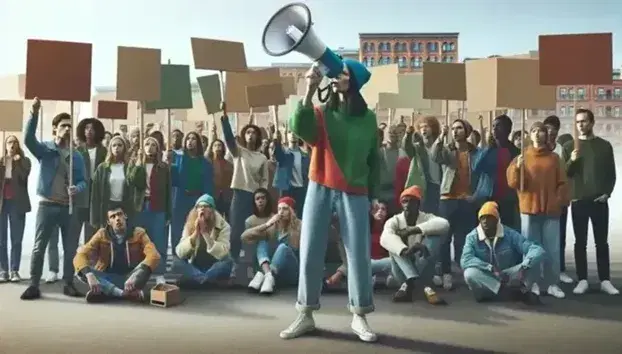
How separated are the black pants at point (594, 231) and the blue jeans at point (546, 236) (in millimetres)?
176

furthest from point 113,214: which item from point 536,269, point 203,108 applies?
point 536,269

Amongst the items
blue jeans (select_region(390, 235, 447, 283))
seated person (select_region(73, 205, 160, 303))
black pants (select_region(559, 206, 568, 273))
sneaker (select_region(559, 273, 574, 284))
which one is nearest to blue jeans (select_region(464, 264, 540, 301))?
blue jeans (select_region(390, 235, 447, 283))

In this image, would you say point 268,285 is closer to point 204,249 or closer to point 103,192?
point 204,249

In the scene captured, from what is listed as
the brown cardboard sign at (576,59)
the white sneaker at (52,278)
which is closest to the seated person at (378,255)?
the brown cardboard sign at (576,59)

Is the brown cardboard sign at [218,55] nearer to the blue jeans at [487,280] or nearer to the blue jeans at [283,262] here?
the blue jeans at [283,262]

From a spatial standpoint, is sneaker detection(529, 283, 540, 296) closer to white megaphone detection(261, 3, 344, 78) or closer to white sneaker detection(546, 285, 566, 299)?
white sneaker detection(546, 285, 566, 299)

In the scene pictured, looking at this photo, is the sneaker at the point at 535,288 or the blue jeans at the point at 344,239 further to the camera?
the sneaker at the point at 535,288

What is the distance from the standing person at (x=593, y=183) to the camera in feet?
14.3

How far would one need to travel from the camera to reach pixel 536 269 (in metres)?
4.20

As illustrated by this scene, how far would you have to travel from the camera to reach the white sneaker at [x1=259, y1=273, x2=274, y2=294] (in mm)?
4332

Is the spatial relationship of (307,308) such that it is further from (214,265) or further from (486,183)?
(486,183)

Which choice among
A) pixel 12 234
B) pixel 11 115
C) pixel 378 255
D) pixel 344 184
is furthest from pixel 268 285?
pixel 11 115

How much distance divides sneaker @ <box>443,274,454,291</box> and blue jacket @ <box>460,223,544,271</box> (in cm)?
28

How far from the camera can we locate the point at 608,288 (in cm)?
434
